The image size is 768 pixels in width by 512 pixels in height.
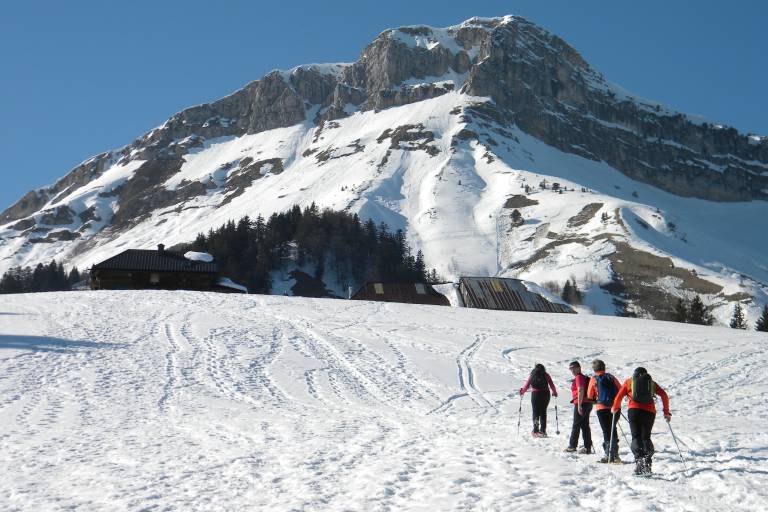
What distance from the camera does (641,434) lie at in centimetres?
1098

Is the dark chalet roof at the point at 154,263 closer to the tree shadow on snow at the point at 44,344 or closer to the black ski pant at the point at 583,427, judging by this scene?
the tree shadow on snow at the point at 44,344

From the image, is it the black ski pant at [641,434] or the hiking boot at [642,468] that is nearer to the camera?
the hiking boot at [642,468]

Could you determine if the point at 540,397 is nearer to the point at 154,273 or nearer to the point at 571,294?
the point at 154,273

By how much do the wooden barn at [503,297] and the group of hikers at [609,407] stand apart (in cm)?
4132

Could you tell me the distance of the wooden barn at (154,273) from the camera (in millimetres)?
64250

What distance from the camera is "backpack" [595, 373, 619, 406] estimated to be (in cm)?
1258

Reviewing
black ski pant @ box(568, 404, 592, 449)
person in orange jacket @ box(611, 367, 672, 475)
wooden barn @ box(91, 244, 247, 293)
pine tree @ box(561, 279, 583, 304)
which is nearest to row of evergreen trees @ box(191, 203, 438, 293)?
pine tree @ box(561, 279, 583, 304)

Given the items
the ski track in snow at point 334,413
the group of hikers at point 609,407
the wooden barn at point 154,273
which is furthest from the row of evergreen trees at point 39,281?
the group of hikers at point 609,407

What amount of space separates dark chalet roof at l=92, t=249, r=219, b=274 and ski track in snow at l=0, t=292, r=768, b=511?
26.0 metres

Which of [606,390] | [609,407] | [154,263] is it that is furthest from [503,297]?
[609,407]

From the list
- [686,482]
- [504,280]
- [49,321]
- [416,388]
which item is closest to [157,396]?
[416,388]

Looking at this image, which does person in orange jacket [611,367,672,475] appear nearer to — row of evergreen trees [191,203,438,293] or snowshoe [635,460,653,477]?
snowshoe [635,460,653,477]

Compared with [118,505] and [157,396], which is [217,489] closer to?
[118,505]

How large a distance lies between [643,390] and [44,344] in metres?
23.9
